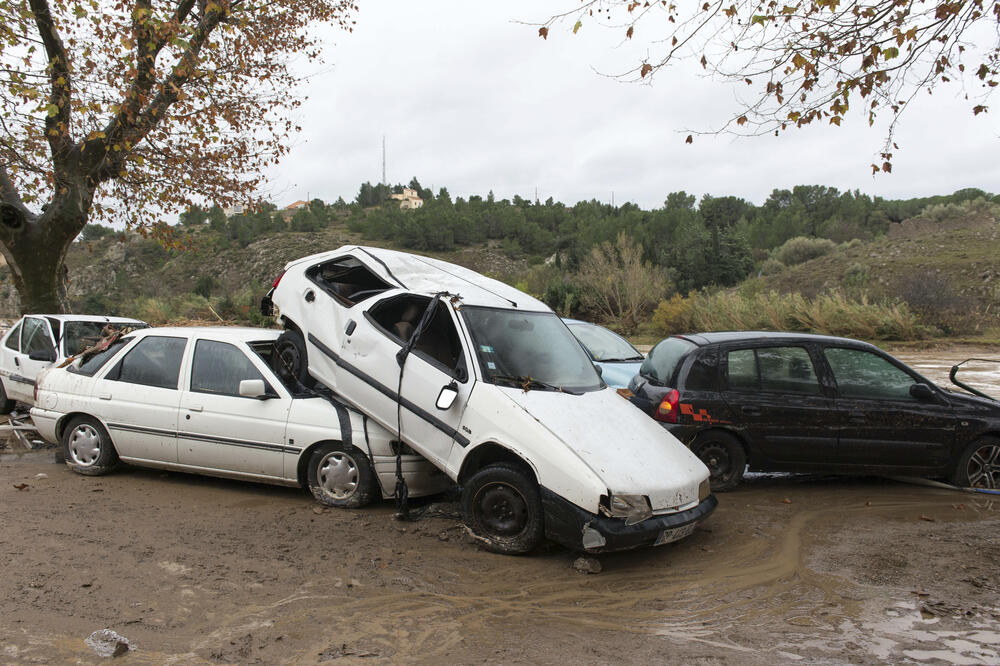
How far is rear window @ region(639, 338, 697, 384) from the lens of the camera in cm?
709

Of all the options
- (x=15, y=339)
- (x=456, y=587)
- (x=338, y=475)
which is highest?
(x=15, y=339)

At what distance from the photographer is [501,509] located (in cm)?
501

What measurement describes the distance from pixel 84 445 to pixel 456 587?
15.5ft

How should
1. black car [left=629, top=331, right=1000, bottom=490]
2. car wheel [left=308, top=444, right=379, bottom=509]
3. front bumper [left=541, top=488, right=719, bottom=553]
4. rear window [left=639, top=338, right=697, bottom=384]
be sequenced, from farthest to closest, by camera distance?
rear window [left=639, top=338, right=697, bottom=384] → black car [left=629, top=331, right=1000, bottom=490] → car wheel [left=308, top=444, right=379, bottom=509] → front bumper [left=541, top=488, right=719, bottom=553]

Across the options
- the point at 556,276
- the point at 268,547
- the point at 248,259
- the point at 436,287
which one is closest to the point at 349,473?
the point at 268,547

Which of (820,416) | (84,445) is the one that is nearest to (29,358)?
(84,445)

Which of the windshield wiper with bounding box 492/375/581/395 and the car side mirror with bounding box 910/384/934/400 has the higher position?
the windshield wiper with bounding box 492/375/581/395

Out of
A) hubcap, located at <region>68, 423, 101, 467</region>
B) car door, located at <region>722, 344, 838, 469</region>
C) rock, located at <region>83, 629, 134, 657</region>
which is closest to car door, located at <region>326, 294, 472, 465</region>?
rock, located at <region>83, 629, 134, 657</region>

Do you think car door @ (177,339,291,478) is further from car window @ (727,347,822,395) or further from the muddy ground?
car window @ (727,347,822,395)

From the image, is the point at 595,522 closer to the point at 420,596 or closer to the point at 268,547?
the point at 420,596

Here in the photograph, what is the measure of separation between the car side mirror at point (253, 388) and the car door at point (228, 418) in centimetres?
10

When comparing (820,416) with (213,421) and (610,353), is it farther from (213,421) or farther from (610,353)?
(213,421)

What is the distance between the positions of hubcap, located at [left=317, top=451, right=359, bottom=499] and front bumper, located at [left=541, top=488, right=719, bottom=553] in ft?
6.69

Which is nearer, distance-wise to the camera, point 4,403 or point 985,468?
point 985,468
